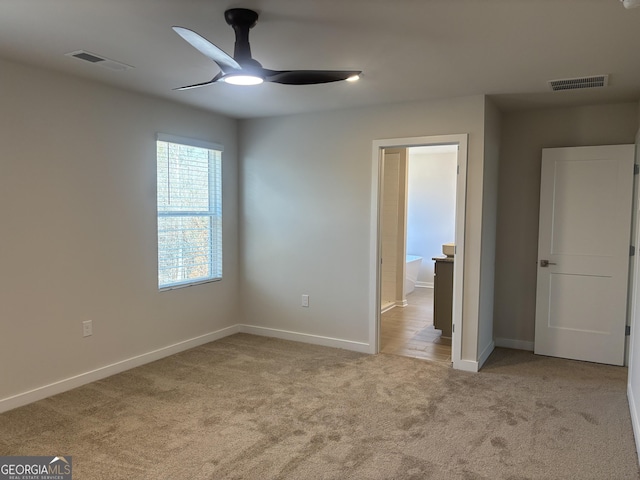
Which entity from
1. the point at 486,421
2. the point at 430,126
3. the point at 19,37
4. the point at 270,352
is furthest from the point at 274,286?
the point at 19,37

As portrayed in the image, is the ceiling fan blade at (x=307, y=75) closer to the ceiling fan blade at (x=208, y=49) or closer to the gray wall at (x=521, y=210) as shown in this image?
the ceiling fan blade at (x=208, y=49)

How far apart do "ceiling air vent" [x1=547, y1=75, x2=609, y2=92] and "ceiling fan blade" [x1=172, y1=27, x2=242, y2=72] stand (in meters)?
2.45

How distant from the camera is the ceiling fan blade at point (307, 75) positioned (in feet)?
7.93

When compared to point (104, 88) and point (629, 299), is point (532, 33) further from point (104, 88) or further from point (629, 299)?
point (104, 88)

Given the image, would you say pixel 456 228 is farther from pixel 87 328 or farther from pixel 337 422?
pixel 87 328

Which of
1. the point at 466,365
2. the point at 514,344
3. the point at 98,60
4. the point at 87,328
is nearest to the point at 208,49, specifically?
the point at 98,60

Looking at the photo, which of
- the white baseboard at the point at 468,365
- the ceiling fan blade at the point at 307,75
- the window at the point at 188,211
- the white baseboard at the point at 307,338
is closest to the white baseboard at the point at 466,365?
the white baseboard at the point at 468,365

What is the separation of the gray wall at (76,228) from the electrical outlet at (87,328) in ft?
0.11

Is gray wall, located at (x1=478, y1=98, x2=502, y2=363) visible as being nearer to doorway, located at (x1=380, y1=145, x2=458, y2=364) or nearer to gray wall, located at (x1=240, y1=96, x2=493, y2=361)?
gray wall, located at (x1=240, y1=96, x2=493, y2=361)

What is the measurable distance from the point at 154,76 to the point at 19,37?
2.98 ft

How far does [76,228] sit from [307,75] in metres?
2.23

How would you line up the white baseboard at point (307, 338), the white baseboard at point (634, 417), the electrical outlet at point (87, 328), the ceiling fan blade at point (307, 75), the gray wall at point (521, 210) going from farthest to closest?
the white baseboard at point (307, 338) → the gray wall at point (521, 210) → the electrical outlet at point (87, 328) → the white baseboard at point (634, 417) → the ceiling fan blade at point (307, 75)

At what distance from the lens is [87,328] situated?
3619 mm

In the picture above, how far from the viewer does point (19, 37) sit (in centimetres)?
264
